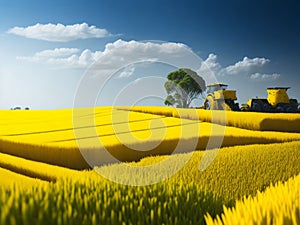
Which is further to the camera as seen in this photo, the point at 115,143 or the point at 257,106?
the point at 257,106

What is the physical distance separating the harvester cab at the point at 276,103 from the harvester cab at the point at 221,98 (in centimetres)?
114

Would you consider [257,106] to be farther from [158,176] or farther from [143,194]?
[143,194]

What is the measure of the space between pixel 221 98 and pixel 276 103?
2.86 m

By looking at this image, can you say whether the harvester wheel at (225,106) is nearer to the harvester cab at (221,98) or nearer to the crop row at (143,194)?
the harvester cab at (221,98)

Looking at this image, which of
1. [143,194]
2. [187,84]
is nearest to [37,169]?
[143,194]

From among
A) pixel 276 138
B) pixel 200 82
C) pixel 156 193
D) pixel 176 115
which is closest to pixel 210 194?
pixel 156 193

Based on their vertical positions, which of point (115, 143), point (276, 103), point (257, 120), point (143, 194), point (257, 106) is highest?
point (276, 103)

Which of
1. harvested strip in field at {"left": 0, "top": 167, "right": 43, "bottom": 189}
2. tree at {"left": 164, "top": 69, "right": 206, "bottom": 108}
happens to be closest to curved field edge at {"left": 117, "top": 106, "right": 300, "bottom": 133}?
harvested strip in field at {"left": 0, "top": 167, "right": 43, "bottom": 189}

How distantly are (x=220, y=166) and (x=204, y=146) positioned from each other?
2835mm

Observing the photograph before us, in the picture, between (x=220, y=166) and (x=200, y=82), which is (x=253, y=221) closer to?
(x=220, y=166)

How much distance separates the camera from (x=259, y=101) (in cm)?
2108

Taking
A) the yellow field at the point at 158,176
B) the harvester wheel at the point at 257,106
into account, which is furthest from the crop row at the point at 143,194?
the harvester wheel at the point at 257,106

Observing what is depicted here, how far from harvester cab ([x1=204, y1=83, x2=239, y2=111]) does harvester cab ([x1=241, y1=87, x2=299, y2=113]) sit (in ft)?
3.73

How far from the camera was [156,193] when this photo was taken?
4.72 meters
